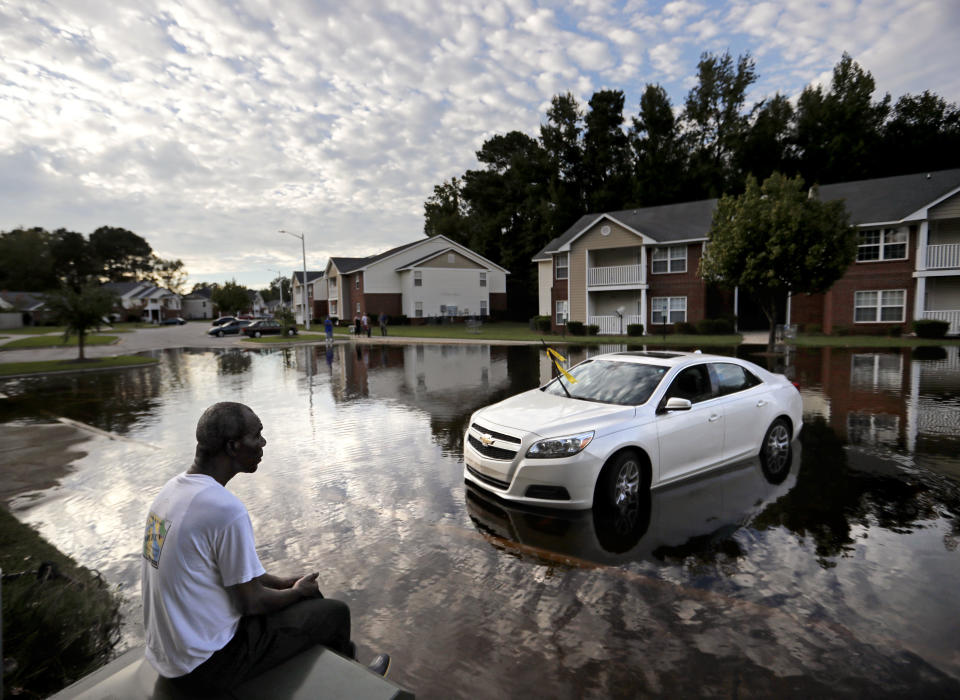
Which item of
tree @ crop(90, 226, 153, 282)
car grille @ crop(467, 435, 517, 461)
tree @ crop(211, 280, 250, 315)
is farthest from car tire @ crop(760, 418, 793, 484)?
tree @ crop(90, 226, 153, 282)

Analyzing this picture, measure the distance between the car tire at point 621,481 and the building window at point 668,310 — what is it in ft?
98.5

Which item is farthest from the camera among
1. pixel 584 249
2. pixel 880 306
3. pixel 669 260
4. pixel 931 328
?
pixel 584 249

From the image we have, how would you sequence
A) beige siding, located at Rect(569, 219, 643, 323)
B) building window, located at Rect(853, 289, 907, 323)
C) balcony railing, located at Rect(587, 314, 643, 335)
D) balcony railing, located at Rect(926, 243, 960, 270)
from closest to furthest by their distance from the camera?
1. balcony railing, located at Rect(926, 243, 960, 270)
2. building window, located at Rect(853, 289, 907, 323)
3. beige siding, located at Rect(569, 219, 643, 323)
4. balcony railing, located at Rect(587, 314, 643, 335)

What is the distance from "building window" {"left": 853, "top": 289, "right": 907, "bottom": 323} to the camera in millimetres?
29923

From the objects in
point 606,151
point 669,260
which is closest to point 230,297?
point 606,151

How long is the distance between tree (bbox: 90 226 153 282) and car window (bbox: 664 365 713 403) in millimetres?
132666

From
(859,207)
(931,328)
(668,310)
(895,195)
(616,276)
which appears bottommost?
(931,328)

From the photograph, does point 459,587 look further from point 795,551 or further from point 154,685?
point 795,551

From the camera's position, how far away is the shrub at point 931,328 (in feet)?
89.0

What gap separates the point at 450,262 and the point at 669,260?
26.3 metres

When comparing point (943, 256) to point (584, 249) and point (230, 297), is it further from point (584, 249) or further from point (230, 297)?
point (230, 297)

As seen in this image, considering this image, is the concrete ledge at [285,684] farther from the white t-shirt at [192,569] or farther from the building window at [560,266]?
the building window at [560,266]

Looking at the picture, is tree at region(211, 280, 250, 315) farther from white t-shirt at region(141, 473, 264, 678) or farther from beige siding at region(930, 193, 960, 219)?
white t-shirt at region(141, 473, 264, 678)

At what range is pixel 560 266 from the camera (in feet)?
132
